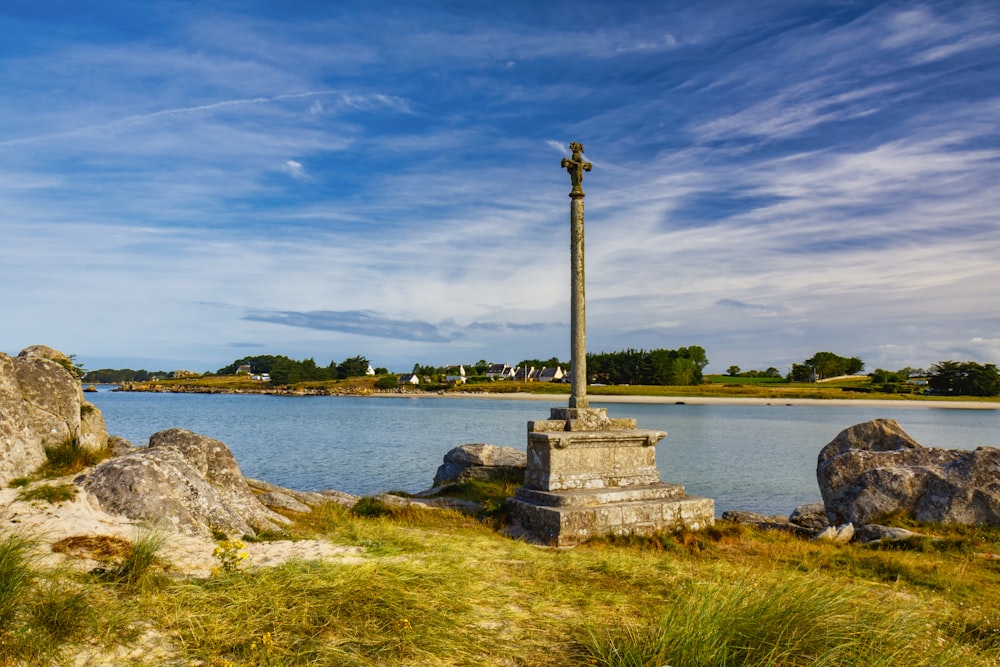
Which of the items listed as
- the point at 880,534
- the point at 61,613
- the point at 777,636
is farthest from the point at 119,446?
the point at 880,534

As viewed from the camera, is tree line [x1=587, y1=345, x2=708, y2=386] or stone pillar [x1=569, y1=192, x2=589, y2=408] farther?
tree line [x1=587, y1=345, x2=708, y2=386]

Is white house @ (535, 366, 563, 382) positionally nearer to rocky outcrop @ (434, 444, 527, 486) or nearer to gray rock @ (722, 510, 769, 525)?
rocky outcrop @ (434, 444, 527, 486)

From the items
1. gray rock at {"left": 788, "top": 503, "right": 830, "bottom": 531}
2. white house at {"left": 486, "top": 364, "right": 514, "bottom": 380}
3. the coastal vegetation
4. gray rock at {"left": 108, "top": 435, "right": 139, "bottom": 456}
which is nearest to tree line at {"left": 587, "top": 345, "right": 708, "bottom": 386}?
the coastal vegetation

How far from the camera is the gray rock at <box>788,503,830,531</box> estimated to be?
1485cm

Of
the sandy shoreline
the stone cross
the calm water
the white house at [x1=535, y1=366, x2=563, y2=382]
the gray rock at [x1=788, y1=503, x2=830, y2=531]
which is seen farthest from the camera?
the white house at [x1=535, y1=366, x2=563, y2=382]

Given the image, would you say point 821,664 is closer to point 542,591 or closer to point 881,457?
point 542,591

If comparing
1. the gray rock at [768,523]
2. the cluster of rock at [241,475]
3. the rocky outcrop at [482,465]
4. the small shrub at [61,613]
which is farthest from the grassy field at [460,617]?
the rocky outcrop at [482,465]

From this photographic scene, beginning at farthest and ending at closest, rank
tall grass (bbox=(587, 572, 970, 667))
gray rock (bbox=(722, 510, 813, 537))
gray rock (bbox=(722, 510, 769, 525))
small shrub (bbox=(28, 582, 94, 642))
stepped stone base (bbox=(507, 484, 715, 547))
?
gray rock (bbox=(722, 510, 769, 525)), gray rock (bbox=(722, 510, 813, 537)), stepped stone base (bbox=(507, 484, 715, 547)), small shrub (bbox=(28, 582, 94, 642)), tall grass (bbox=(587, 572, 970, 667))

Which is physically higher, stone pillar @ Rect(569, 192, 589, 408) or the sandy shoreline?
stone pillar @ Rect(569, 192, 589, 408)

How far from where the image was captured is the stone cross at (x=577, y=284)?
12.8 meters

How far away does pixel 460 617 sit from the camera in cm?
560

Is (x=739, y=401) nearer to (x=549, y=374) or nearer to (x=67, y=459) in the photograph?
(x=549, y=374)

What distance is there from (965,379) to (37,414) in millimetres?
113464

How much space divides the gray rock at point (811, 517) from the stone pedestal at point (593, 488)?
4230 mm
